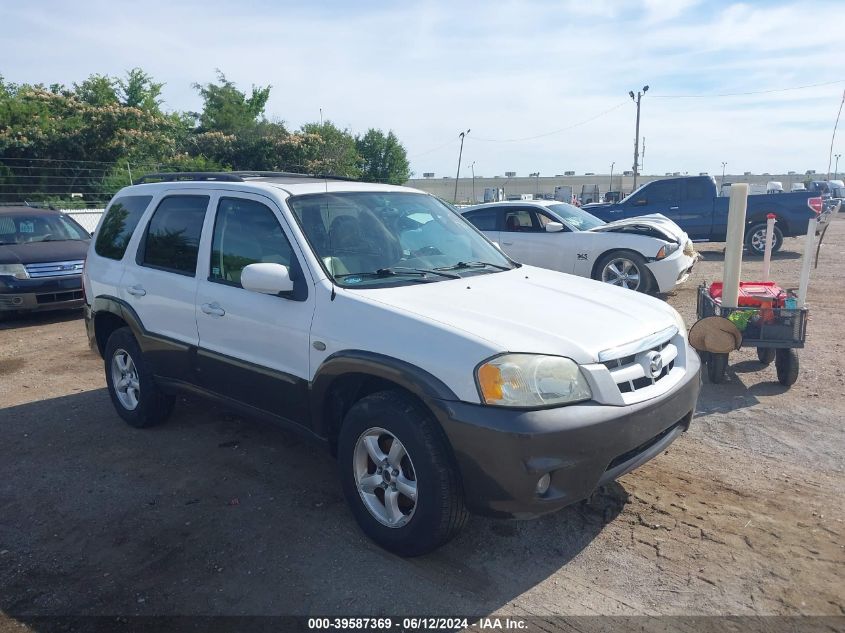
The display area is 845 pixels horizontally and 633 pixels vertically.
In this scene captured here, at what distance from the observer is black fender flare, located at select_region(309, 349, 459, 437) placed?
302cm

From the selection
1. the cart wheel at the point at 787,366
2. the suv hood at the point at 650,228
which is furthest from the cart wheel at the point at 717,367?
the suv hood at the point at 650,228

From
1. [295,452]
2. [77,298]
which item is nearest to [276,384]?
[295,452]

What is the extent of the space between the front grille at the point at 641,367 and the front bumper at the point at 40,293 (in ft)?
28.4

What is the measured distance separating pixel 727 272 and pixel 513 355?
3.47 m

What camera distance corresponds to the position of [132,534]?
3699 mm

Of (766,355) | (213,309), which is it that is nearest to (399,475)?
(213,309)

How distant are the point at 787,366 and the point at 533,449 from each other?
13.1 feet

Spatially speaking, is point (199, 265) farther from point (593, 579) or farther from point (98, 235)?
point (593, 579)

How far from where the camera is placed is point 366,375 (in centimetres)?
345

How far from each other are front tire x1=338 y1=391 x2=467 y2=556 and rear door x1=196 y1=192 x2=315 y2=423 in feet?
1.66

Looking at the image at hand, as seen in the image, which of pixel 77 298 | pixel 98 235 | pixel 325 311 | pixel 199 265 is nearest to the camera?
pixel 325 311

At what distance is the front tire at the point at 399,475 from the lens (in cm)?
305

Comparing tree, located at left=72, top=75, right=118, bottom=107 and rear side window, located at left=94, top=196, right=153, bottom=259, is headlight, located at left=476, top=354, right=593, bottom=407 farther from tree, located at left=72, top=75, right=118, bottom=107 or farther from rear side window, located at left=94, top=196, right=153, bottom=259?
tree, located at left=72, top=75, right=118, bottom=107

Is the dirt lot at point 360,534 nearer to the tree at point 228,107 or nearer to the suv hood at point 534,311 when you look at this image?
the suv hood at point 534,311
